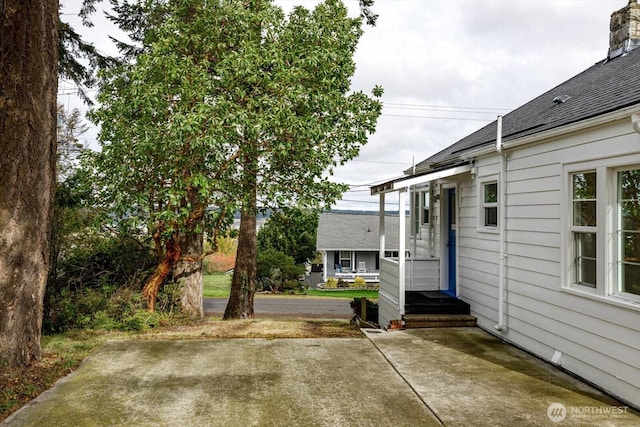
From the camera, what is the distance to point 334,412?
4555 millimetres

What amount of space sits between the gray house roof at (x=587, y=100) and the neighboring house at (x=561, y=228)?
0.04 metres

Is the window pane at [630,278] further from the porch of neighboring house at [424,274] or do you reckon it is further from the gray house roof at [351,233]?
the gray house roof at [351,233]

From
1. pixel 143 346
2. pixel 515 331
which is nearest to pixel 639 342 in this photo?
pixel 515 331

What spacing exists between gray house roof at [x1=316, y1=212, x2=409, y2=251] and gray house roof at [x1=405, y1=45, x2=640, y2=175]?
24.2 metres

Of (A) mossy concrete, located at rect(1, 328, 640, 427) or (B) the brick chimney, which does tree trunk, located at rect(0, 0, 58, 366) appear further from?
(B) the brick chimney

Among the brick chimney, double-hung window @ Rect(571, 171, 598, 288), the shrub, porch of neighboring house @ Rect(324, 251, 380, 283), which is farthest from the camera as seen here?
porch of neighboring house @ Rect(324, 251, 380, 283)

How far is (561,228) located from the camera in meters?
6.20

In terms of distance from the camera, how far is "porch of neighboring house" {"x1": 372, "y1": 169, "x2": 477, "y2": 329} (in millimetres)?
8656

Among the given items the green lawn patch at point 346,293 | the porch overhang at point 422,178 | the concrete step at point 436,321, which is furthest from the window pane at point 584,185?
the green lawn patch at point 346,293

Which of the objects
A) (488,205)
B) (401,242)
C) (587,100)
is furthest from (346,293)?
(587,100)

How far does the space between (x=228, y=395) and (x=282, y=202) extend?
5960 millimetres

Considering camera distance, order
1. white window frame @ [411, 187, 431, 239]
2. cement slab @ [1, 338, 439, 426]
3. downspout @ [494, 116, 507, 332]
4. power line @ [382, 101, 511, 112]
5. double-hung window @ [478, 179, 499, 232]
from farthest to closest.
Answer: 1. power line @ [382, 101, 511, 112]
2. white window frame @ [411, 187, 431, 239]
3. double-hung window @ [478, 179, 499, 232]
4. downspout @ [494, 116, 507, 332]
5. cement slab @ [1, 338, 439, 426]

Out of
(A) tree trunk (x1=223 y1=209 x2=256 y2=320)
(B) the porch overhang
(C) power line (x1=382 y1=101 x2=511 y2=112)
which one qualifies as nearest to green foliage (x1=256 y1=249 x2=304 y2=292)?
(C) power line (x1=382 y1=101 x2=511 y2=112)

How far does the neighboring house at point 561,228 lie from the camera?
5133 mm
